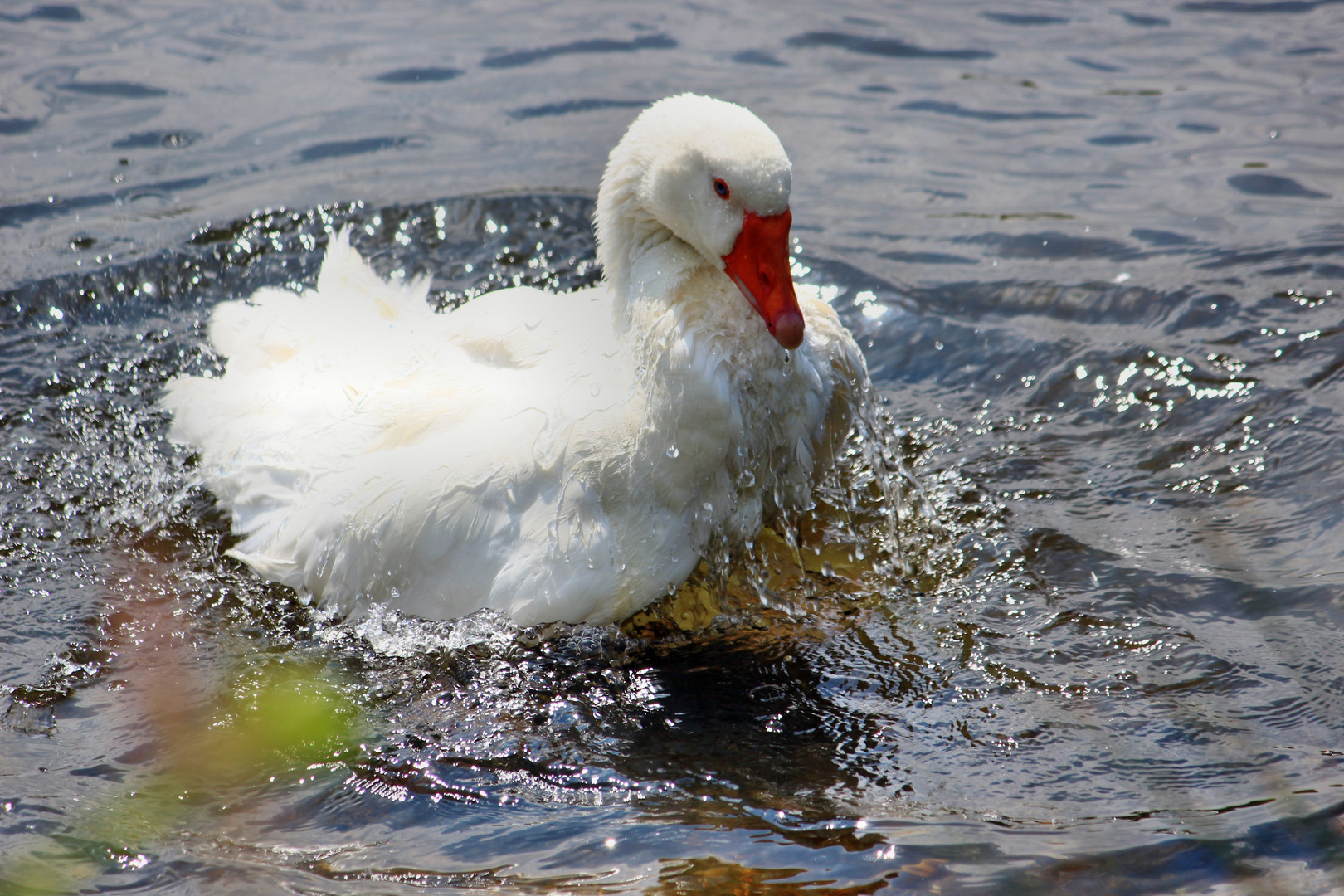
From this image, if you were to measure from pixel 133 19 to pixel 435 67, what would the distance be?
239 centimetres

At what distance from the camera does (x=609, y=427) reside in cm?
348

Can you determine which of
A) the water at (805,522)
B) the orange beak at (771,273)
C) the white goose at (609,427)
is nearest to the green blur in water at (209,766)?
the water at (805,522)

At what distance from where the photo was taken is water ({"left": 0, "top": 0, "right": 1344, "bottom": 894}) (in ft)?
9.59

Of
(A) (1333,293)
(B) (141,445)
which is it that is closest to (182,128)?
(B) (141,445)

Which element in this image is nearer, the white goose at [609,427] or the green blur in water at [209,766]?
the green blur in water at [209,766]

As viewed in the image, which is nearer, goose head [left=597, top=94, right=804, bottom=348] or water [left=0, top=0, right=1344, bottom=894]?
water [left=0, top=0, right=1344, bottom=894]

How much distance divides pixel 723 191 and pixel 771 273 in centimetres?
28

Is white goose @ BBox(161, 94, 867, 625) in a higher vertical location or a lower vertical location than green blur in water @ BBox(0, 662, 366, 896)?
higher

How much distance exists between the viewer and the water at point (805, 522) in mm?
2922

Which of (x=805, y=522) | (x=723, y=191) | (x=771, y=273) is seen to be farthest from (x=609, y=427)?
(x=805, y=522)

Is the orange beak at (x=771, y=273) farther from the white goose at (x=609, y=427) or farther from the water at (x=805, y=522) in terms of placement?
the water at (x=805, y=522)

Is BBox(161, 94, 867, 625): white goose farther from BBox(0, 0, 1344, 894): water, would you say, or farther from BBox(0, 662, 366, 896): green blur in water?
BBox(0, 662, 366, 896): green blur in water

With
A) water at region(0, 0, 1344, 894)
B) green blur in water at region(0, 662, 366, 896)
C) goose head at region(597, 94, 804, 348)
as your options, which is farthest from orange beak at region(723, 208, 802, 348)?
green blur in water at region(0, 662, 366, 896)

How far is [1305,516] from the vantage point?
4.11 metres
